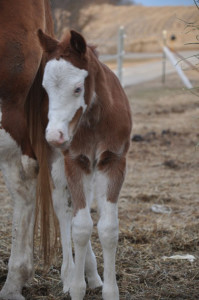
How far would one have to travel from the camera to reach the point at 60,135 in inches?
115

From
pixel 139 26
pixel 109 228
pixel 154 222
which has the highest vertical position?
pixel 109 228

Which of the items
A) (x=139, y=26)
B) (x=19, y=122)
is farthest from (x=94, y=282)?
(x=139, y=26)

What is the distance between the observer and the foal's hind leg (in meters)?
3.76

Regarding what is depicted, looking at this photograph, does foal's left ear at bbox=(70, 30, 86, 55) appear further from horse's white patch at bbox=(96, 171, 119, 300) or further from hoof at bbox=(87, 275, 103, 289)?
hoof at bbox=(87, 275, 103, 289)

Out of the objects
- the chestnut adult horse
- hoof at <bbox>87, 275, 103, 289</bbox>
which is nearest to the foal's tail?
the chestnut adult horse

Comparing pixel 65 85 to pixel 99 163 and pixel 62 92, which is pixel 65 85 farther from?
pixel 99 163

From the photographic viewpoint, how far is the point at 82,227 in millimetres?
3420

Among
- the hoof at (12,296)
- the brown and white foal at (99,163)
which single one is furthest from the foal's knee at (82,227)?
the hoof at (12,296)

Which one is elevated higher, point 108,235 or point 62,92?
point 62,92

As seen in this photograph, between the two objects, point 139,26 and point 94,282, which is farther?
point 139,26

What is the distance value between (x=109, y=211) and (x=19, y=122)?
815mm

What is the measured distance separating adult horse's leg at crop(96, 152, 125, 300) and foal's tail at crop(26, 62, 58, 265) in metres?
0.60

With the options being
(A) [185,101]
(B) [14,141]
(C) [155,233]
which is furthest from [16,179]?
(A) [185,101]

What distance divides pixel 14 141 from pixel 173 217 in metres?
2.61
